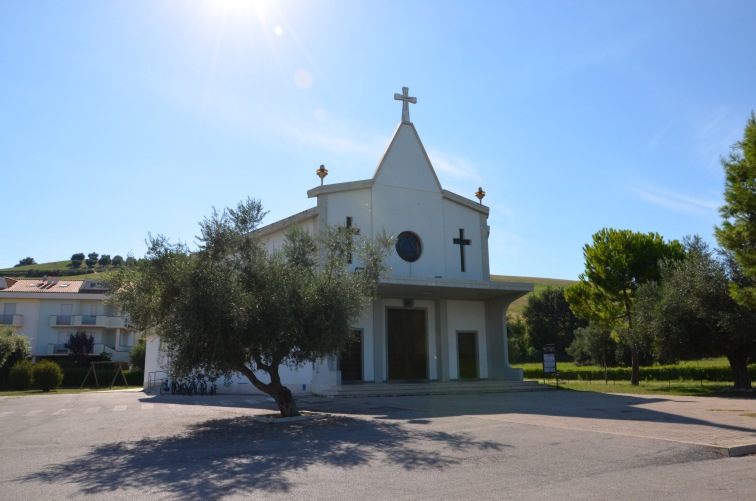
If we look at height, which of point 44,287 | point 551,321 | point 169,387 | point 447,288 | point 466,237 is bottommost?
point 169,387

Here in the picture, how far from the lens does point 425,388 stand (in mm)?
21281

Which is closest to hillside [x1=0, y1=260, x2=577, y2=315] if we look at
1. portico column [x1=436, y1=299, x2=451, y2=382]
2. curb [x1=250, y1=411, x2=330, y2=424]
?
portico column [x1=436, y1=299, x2=451, y2=382]

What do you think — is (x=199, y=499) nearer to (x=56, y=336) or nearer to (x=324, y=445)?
(x=324, y=445)

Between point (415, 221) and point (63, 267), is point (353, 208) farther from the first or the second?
point (63, 267)

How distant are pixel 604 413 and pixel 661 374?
2630cm

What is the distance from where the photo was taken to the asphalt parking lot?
22.9 feet

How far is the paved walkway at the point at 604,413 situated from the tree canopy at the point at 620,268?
15.1 metres

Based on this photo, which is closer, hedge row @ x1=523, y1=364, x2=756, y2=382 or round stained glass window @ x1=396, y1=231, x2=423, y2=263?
round stained glass window @ x1=396, y1=231, x2=423, y2=263

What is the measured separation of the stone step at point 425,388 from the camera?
792 inches

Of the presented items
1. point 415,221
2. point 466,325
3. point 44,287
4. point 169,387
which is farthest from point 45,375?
point 44,287

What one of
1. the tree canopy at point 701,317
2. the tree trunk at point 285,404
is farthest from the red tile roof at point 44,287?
the tree canopy at point 701,317

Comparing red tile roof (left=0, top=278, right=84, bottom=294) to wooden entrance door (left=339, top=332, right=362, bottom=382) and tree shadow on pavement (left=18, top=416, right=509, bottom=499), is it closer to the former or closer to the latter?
wooden entrance door (left=339, top=332, right=362, bottom=382)

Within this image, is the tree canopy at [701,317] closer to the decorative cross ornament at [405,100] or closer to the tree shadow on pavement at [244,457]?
the decorative cross ornament at [405,100]

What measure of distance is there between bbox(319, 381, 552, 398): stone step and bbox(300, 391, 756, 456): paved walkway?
884 millimetres
